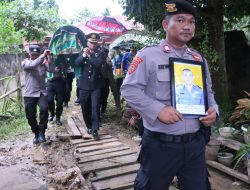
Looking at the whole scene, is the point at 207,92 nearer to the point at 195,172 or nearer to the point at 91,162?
the point at 195,172

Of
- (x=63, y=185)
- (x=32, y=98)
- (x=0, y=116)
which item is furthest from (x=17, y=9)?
(x=63, y=185)

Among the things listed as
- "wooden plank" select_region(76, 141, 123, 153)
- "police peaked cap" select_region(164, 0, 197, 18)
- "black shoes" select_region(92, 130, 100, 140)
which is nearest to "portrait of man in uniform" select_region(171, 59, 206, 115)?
"police peaked cap" select_region(164, 0, 197, 18)

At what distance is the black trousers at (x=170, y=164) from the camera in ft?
8.02

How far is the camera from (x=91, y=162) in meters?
5.08

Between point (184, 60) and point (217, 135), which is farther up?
point (184, 60)

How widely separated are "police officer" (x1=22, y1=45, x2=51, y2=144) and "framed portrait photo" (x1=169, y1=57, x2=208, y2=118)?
13.3ft

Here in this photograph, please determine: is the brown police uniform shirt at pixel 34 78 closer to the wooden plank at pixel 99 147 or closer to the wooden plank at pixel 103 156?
the wooden plank at pixel 99 147

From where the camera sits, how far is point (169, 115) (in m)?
2.27

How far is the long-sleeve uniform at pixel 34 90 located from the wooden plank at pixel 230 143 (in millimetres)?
3252

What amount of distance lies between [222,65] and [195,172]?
4.59 m

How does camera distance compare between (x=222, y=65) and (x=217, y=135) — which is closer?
(x=217, y=135)

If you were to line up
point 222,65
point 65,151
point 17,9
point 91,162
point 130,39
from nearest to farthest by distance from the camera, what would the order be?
point 91,162 → point 65,151 → point 222,65 → point 130,39 → point 17,9

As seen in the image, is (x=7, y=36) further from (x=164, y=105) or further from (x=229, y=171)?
(x=164, y=105)

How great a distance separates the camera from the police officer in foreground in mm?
2418
